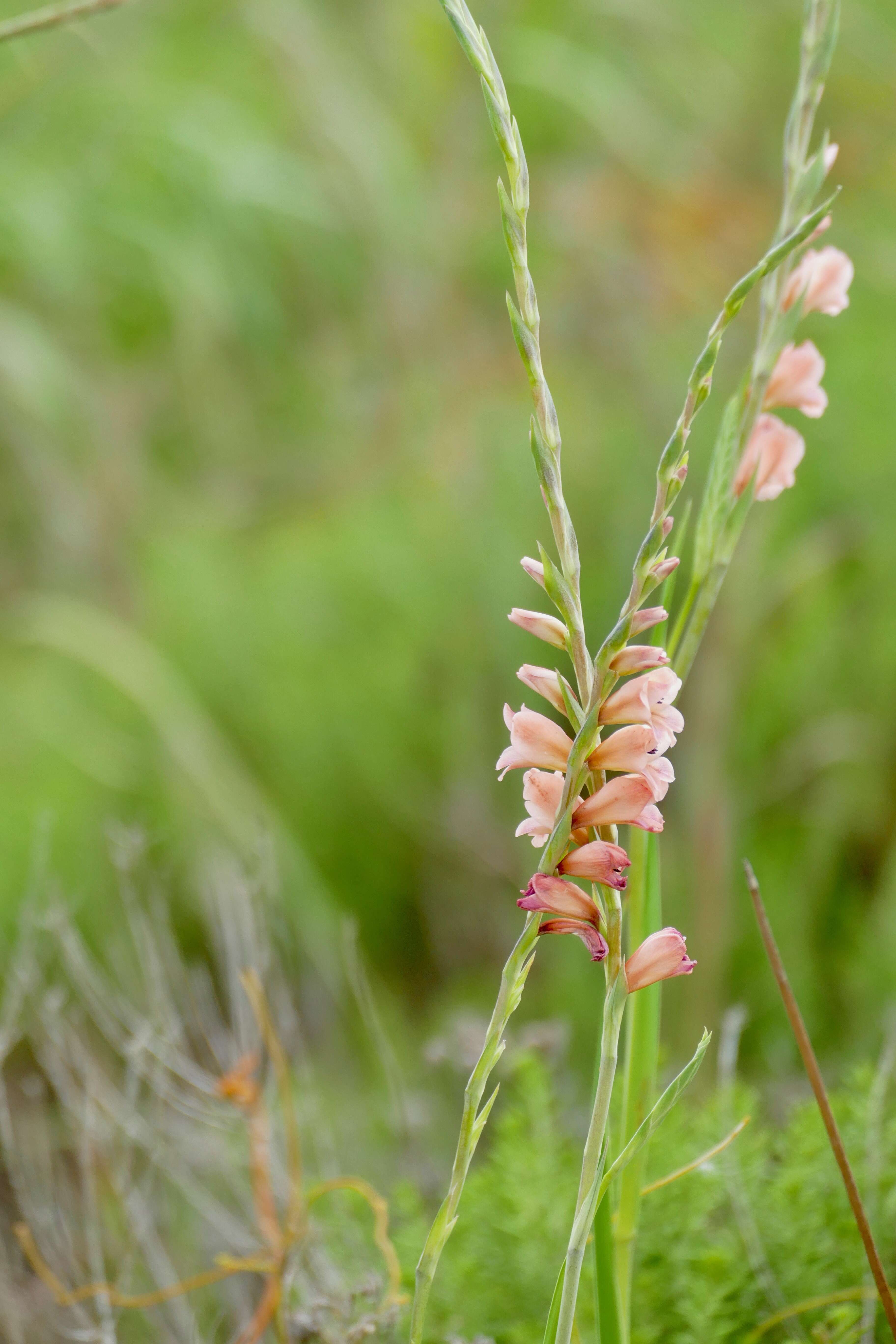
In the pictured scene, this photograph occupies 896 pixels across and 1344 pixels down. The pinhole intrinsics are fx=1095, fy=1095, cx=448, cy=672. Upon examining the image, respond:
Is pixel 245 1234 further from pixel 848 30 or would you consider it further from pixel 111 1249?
pixel 848 30

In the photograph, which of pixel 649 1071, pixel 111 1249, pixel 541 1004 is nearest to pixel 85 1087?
pixel 111 1249

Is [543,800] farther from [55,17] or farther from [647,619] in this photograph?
[55,17]

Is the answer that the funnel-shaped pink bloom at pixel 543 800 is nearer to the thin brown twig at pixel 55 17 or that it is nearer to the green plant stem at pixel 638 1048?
the green plant stem at pixel 638 1048

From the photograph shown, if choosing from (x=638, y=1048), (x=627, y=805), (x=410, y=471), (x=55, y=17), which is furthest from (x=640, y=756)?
(x=410, y=471)

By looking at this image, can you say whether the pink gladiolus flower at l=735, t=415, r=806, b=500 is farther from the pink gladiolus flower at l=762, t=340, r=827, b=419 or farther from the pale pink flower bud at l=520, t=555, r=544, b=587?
the pale pink flower bud at l=520, t=555, r=544, b=587

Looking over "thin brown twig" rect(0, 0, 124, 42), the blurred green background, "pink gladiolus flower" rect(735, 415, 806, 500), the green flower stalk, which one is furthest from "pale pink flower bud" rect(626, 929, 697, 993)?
the blurred green background
